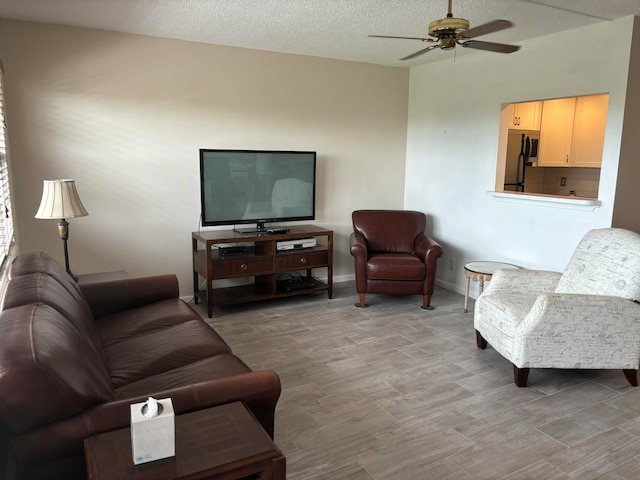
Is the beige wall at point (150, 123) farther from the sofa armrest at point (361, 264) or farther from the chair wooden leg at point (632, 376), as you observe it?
the chair wooden leg at point (632, 376)

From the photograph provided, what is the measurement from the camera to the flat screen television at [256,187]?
14.1 feet

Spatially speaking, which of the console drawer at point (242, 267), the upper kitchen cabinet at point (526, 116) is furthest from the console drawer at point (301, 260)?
the upper kitchen cabinet at point (526, 116)

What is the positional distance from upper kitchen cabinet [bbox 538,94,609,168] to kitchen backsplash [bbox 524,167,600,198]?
0.48m

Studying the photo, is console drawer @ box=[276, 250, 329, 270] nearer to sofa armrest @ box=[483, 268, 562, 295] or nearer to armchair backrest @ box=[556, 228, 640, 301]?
sofa armrest @ box=[483, 268, 562, 295]

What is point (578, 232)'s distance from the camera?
3850 millimetres

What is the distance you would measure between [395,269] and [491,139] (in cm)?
157

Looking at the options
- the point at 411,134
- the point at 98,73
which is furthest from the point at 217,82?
the point at 411,134

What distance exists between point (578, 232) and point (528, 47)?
5.51 ft

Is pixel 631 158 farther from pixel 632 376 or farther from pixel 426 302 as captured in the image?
pixel 426 302

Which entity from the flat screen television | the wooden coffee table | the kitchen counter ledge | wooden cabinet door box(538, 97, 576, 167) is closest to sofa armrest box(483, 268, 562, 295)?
the kitchen counter ledge

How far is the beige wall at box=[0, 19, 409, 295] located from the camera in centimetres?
378

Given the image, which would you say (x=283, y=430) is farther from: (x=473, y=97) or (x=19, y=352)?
(x=473, y=97)

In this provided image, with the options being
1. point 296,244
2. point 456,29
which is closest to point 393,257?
point 296,244

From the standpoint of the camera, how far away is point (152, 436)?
1337 millimetres
